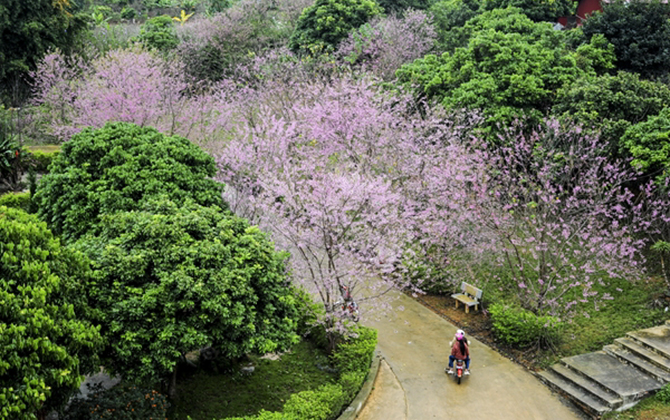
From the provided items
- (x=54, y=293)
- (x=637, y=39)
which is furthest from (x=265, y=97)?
(x=54, y=293)

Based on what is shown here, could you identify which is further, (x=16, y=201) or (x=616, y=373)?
(x=16, y=201)

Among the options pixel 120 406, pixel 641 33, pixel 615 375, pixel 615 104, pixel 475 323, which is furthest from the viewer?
pixel 641 33

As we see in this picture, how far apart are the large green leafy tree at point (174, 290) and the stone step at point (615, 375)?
6.02 metres

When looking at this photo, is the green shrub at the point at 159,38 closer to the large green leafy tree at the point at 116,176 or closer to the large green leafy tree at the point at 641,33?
the large green leafy tree at the point at 116,176

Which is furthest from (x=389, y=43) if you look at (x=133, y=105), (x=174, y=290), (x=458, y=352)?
(x=174, y=290)

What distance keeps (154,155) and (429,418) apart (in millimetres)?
6365

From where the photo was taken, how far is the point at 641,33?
1878cm

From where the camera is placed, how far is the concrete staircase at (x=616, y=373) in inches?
382

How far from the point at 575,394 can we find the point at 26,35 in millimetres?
24109

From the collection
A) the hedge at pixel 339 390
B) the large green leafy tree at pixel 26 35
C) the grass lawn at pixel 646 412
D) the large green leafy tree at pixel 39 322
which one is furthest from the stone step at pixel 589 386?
the large green leafy tree at pixel 26 35

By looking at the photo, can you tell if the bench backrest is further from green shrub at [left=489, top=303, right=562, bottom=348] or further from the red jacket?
the red jacket

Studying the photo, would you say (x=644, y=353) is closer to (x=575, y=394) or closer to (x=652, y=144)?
(x=575, y=394)

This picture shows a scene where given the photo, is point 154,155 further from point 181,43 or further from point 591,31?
point 181,43

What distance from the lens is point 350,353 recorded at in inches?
394
